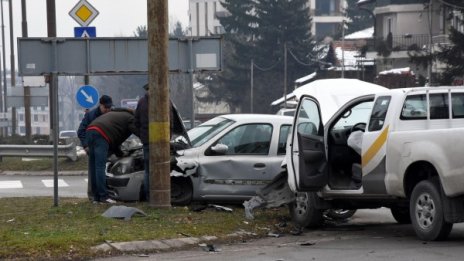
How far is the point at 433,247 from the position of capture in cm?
1034

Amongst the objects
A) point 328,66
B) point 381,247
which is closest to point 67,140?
point 381,247

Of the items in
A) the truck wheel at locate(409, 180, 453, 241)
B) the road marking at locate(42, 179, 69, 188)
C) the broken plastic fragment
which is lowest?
the road marking at locate(42, 179, 69, 188)

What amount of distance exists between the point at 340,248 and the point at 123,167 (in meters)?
5.15

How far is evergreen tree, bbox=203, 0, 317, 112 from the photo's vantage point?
75.2 meters

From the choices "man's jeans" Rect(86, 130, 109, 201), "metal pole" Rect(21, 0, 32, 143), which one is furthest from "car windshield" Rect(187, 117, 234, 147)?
"metal pole" Rect(21, 0, 32, 143)

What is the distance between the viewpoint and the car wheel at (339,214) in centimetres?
1362

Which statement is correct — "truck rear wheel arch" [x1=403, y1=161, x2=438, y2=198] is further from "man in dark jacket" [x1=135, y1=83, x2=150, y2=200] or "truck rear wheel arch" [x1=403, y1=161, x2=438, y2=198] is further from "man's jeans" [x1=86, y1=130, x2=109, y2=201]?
"man's jeans" [x1=86, y1=130, x2=109, y2=201]

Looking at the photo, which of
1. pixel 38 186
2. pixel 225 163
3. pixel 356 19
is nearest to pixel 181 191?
pixel 225 163

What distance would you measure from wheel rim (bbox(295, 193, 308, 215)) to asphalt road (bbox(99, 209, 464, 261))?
0.33 meters

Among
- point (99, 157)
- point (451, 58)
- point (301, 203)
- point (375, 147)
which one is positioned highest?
point (451, 58)

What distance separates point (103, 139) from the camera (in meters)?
14.6

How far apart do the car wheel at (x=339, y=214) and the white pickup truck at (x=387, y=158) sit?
0.77 meters

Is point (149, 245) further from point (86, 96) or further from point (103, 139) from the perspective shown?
point (86, 96)

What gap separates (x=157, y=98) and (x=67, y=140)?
51.8ft
